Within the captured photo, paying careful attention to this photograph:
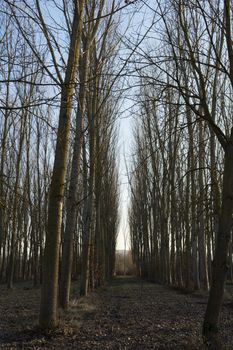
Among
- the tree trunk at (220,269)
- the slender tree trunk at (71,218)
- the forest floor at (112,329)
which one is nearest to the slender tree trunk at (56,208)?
the forest floor at (112,329)

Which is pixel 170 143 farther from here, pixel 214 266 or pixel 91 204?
pixel 214 266

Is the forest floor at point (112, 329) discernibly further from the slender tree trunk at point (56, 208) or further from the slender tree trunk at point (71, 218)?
the slender tree trunk at point (71, 218)

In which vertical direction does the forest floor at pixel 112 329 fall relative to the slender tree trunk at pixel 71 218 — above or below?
below

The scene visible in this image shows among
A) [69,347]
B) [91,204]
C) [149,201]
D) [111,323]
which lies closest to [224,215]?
[69,347]

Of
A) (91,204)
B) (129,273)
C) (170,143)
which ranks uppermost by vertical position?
(170,143)

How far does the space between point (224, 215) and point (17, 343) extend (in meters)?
→ 2.90

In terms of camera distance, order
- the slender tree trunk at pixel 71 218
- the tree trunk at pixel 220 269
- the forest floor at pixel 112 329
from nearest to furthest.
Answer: the tree trunk at pixel 220 269 < the forest floor at pixel 112 329 < the slender tree trunk at pixel 71 218

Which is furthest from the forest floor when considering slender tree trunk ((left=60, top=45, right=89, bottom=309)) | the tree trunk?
slender tree trunk ((left=60, top=45, right=89, bottom=309))

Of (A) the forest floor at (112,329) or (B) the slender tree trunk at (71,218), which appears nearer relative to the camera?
(A) the forest floor at (112,329)

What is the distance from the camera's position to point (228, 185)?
495cm

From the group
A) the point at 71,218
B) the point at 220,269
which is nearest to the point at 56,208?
the point at 220,269

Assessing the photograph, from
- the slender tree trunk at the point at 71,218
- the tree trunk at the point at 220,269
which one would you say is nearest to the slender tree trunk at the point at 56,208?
the slender tree trunk at the point at 71,218

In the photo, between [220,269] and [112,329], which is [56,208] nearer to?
[112,329]

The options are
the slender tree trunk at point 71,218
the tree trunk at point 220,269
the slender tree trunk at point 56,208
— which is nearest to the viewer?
the tree trunk at point 220,269
